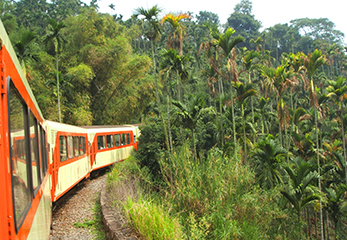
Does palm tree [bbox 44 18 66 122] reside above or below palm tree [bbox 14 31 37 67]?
above

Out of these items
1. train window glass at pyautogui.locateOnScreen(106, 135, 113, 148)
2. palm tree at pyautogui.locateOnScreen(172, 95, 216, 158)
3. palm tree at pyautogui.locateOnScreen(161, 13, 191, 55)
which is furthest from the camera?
train window glass at pyautogui.locateOnScreen(106, 135, 113, 148)

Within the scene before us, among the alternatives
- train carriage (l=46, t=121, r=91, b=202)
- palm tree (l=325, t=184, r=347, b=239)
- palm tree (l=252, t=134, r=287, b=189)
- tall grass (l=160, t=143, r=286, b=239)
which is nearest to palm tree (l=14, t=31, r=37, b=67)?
train carriage (l=46, t=121, r=91, b=202)

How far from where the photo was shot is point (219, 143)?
692 inches

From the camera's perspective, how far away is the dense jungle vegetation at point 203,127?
23.0 ft

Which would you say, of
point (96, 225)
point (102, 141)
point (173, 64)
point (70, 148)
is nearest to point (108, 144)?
point (102, 141)

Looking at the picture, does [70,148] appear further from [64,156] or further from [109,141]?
[109,141]

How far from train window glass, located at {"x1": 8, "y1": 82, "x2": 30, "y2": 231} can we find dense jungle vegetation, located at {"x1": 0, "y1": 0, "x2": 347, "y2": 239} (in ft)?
9.64

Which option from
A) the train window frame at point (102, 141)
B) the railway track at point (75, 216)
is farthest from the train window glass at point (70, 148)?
the train window frame at point (102, 141)

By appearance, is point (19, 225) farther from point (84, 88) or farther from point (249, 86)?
point (84, 88)

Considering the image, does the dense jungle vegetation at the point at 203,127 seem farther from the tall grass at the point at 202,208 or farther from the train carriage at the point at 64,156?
the train carriage at the point at 64,156

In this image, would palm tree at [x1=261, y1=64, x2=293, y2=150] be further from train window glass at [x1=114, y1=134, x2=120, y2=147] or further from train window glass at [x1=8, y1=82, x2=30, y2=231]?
train window glass at [x1=8, y1=82, x2=30, y2=231]

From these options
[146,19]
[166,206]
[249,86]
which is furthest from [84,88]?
[166,206]

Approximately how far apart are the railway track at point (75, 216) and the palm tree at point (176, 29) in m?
8.17

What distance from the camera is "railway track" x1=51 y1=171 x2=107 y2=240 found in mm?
6484
